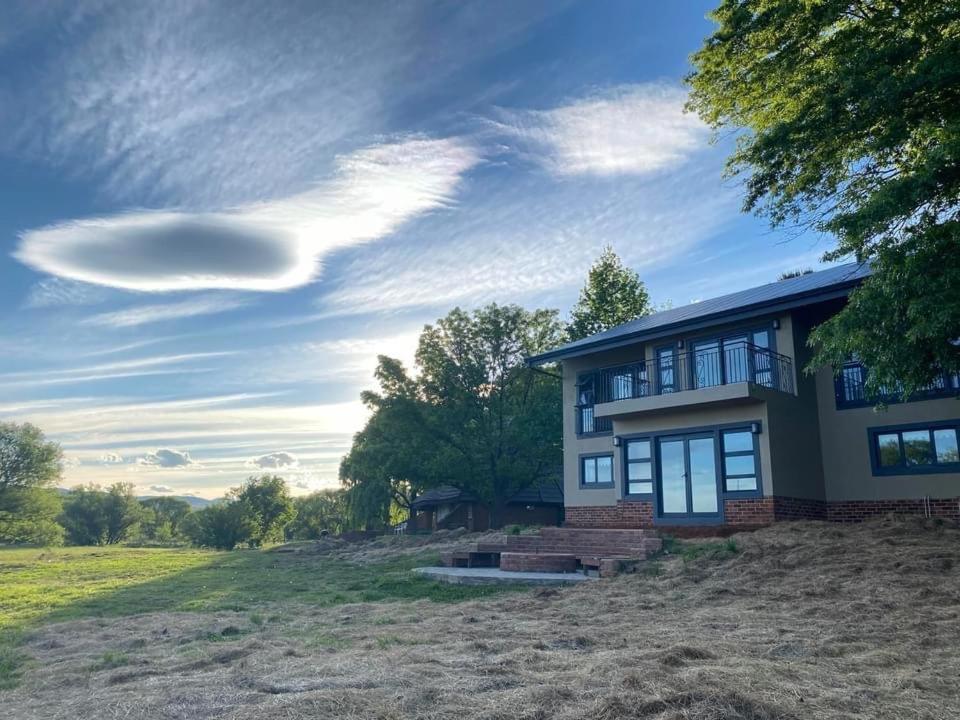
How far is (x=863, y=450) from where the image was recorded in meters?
16.2

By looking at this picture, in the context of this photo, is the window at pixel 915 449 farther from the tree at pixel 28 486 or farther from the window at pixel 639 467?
the tree at pixel 28 486

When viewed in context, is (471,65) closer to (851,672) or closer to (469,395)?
(851,672)

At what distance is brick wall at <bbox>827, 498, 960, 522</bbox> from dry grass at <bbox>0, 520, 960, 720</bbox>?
364 centimetres

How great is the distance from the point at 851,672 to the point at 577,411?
1635 centimetres

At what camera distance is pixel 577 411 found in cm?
2180

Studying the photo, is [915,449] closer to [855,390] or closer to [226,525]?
[855,390]

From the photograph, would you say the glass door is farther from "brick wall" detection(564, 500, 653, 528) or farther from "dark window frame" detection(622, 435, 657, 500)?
"brick wall" detection(564, 500, 653, 528)

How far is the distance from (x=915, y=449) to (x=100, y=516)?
209 feet

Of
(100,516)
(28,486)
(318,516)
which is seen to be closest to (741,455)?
(318,516)

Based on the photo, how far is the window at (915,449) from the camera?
1476 centimetres

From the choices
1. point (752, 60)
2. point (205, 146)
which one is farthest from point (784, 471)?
point (205, 146)

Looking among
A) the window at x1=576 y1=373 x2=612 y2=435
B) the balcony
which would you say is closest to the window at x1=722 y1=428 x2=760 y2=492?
the balcony

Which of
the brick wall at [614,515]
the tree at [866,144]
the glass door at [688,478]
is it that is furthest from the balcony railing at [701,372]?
the tree at [866,144]

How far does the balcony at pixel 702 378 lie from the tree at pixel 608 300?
1750cm
